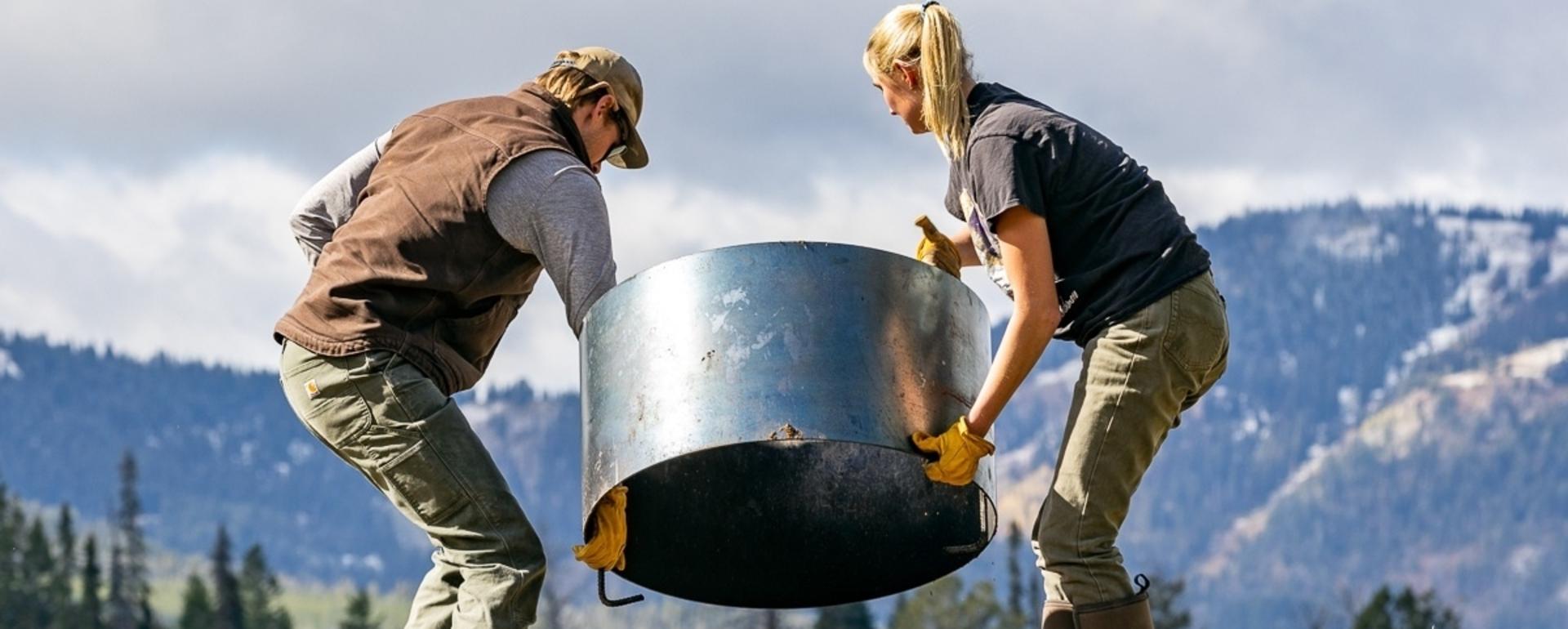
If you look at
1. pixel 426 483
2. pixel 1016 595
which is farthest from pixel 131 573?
pixel 426 483

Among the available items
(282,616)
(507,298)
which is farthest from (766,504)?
(282,616)

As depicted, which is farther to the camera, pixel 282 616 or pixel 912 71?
pixel 282 616

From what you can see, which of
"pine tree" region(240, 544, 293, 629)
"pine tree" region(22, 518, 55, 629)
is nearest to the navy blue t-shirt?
"pine tree" region(240, 544, 293, 629)

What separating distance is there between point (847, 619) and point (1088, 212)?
318ft

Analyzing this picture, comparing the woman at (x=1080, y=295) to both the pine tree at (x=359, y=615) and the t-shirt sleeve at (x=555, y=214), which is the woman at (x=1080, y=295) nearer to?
the t-shirt sleeve at (x=555, y=214)

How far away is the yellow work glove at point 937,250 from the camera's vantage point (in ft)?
30.3

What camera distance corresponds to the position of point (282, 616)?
131 metres

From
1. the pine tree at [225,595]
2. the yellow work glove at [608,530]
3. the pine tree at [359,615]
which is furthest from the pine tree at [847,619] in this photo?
the yellow work glove at [608,530]

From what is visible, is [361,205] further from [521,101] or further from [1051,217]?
[1051,217]

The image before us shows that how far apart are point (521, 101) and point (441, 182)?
46 cm

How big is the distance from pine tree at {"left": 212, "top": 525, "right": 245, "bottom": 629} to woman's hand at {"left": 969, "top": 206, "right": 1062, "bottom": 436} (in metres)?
116

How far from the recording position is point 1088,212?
8477mm

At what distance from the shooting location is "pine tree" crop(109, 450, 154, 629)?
12380 cm

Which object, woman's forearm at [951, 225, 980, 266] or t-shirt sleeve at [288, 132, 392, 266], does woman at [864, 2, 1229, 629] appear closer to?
woman's forearm at [951, 225, 980, 266]
